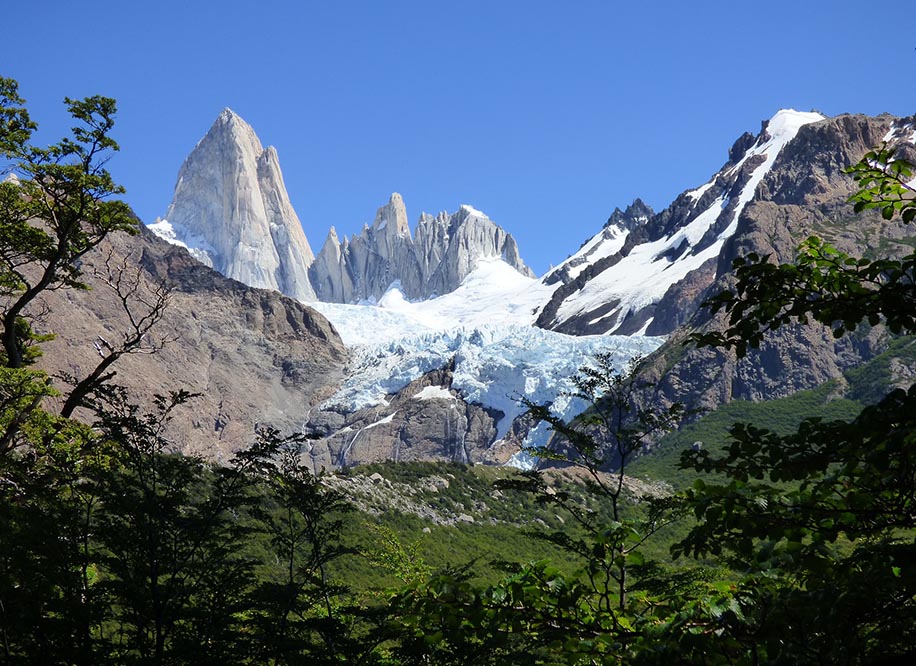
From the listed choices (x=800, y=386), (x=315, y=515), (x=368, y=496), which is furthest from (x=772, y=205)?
(x=315, y=515)

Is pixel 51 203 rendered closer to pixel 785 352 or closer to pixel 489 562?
pixel 489 562

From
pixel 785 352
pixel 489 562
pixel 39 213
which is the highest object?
pixel 785 352

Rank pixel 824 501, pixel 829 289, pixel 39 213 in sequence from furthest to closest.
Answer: pixel 39 213 < pixel 829 289 < pixel 824 501

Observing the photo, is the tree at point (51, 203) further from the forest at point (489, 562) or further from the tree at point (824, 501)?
the tree at point (824, 501)

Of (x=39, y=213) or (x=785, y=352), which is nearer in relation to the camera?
(x=39, y=213)

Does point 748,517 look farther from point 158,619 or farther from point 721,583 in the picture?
point 158,619

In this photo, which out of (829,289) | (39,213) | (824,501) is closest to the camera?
(824,501)

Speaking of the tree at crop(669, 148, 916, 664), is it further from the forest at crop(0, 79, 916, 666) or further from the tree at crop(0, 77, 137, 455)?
the tree at crop(0, 77, 137, 455)

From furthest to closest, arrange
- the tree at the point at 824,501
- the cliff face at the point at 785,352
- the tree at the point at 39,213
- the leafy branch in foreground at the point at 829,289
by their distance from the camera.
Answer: the cliff face at the point at 785,352
the tree at the point at 39,213
the leafy branch in foreground at the point at 829,289
the tree at the point at 824,501

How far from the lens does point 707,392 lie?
162750mm

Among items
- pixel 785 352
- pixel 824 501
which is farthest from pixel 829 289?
pixel 785 352

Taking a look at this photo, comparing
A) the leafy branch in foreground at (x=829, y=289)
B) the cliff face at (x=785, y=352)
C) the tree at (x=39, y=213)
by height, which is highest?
the cliff face at (x=785, y=352)

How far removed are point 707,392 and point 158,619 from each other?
524 feet

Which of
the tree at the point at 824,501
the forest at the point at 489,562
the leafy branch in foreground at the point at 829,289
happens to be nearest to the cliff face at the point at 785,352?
the forest at the point at 489,562
